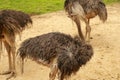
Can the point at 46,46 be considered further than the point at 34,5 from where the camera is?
No

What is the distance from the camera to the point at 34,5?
1149 cm

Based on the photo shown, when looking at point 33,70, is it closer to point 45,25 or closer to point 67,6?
point 67,6

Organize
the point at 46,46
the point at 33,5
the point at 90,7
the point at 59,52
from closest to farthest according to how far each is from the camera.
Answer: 1. the point at 59,52
2. the point at 46,46
3. the point at 90,7
4. the point at 33,5

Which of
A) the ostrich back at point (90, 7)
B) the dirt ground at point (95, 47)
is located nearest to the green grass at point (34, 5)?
the dirt ground at point (95, 47)

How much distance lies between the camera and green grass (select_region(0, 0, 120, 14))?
35.8 feet

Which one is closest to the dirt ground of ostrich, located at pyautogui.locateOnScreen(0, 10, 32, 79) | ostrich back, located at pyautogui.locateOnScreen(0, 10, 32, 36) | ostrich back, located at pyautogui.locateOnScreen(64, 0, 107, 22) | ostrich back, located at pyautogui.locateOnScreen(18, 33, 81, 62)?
ostrich, located at pyautogui.locateOnScreen(0, 10, 32, 79)

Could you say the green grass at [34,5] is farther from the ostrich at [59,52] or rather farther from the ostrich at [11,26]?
the ostrich at [59,52]

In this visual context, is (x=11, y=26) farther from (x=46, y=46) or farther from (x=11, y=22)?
(x=46, y=46)

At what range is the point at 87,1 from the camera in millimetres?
7602

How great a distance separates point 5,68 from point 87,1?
2199 mm

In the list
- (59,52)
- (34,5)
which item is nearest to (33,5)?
(34,5)

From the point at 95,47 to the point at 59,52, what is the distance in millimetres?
2989

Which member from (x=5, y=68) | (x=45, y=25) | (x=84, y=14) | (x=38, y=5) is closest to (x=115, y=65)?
(x=84, y=14)

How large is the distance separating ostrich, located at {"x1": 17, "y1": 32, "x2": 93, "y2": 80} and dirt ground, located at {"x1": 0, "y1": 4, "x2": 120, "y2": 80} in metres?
0.91
